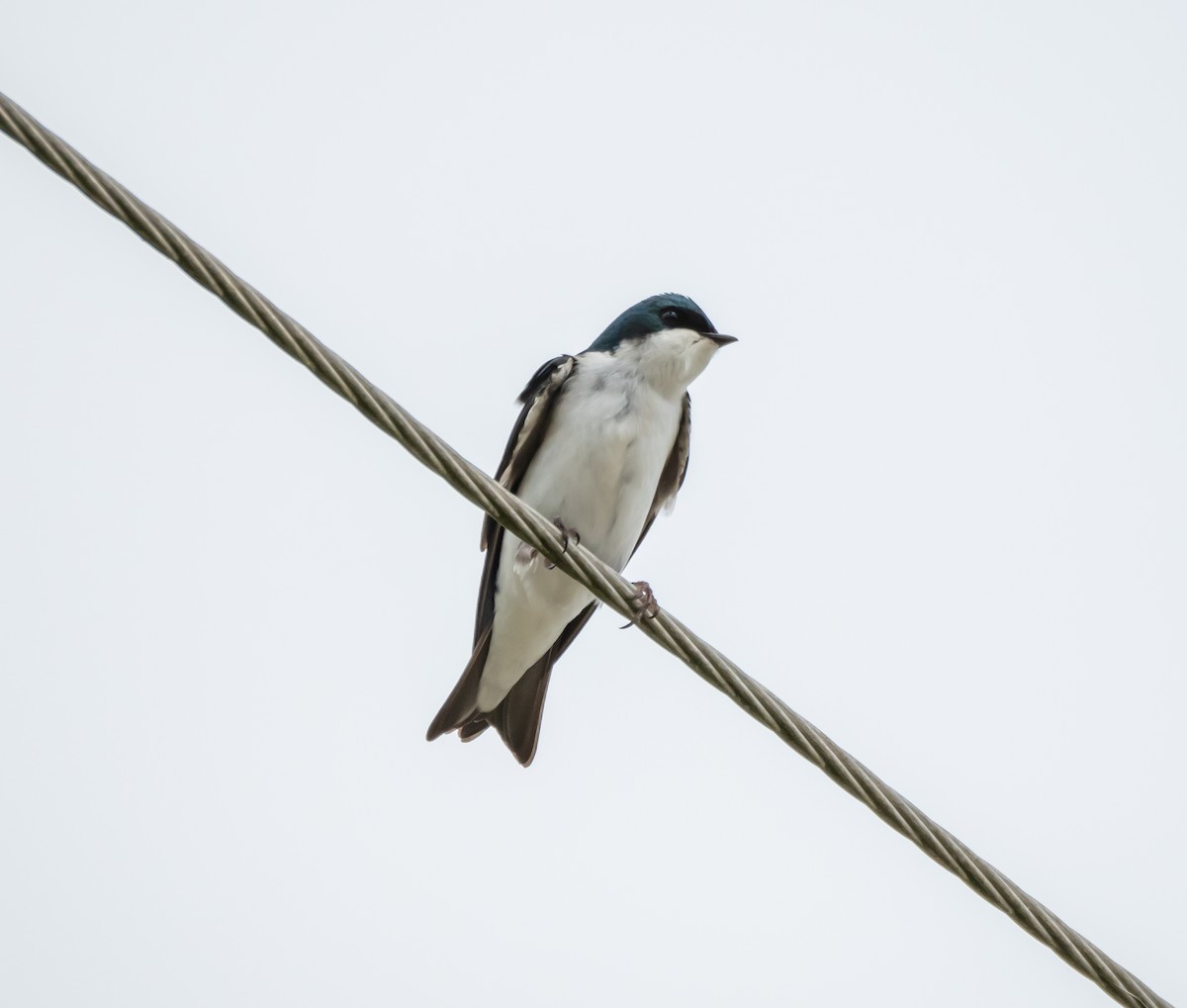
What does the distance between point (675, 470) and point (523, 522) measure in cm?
274

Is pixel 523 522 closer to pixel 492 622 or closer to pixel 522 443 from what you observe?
pixel 522 443

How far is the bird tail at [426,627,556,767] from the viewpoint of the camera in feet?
20.1

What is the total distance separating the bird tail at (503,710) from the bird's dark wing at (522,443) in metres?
0.15

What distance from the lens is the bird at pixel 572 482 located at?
5.88m

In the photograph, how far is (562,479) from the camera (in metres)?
5.86

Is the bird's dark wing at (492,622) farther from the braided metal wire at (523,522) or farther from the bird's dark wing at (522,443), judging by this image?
the braided metal wire at (523,522)

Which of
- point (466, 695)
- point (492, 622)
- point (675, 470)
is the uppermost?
point (675, 470)

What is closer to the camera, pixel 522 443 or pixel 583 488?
pixel 583 488

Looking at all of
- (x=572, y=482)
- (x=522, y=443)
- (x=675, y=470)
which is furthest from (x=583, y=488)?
(x=675, y=470)

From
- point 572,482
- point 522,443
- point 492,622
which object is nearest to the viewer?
point 572,482

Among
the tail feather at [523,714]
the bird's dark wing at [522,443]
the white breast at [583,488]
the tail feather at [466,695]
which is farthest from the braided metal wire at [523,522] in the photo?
the tail feather at [523,714]

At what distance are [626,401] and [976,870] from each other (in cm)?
305

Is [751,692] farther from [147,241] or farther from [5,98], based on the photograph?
[5,98]

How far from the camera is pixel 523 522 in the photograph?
12.2 ft
